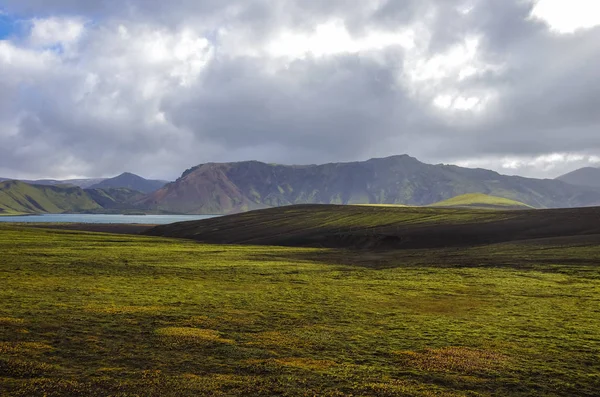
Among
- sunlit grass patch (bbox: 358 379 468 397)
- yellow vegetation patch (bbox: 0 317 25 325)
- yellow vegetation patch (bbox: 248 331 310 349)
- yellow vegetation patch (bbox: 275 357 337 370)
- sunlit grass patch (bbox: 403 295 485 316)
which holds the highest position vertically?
yellow vegetation patch (bbox: 0 317 25 325)

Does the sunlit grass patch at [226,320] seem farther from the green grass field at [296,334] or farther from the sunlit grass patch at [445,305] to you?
the sunlit grass patch at [445,305]

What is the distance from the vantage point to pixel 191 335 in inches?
1104

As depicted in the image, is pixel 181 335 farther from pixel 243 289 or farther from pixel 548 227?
pixel 548 227

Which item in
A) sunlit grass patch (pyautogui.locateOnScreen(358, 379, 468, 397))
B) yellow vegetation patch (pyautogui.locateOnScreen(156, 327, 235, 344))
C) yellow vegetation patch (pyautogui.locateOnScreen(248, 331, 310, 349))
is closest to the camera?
sunlit grass patch (pyautogui.locateOnScreen(358, 379, 468, 397))

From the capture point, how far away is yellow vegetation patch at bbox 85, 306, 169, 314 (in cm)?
3453

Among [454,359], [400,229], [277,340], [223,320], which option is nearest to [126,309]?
[223,320]

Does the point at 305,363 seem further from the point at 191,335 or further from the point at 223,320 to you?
the point at 223,320

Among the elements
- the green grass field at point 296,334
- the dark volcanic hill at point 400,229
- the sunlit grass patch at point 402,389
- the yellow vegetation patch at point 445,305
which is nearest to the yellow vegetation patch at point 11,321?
the green grass field at point 296,334

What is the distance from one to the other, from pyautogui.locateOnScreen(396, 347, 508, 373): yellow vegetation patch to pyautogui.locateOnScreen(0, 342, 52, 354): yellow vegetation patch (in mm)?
20416

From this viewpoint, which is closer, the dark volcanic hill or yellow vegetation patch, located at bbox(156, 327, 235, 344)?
yellow vegetation patch, located at bbox(156, 327, 235, 344)

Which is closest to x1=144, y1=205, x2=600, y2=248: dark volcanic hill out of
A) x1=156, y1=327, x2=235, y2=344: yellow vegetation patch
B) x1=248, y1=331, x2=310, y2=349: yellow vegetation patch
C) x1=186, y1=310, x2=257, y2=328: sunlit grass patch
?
x1=186, y1=310, x2=257, y2=328: sunlit grass patch

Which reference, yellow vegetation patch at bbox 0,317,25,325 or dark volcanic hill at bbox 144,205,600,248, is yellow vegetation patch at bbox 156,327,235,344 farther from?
dark volcanic hill at bbox 144,205,600,248

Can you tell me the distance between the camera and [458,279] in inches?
2286

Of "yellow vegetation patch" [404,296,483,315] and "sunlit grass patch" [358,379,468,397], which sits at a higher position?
"sunlit grass patch" [358,379,468,397]
